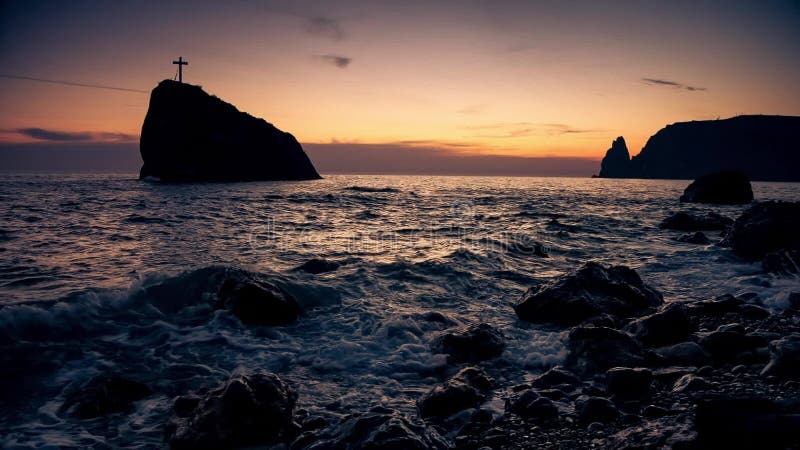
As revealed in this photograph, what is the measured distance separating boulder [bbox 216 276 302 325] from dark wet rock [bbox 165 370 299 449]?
10.1 ft

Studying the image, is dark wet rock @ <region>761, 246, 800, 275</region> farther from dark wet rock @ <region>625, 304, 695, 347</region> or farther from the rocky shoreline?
dark wet rock @ <region>625, 304, 695, 347</region>

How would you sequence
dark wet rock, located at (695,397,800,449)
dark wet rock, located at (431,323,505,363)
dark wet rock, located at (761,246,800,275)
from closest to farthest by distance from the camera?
dark wet rock, located at (695,397,800,449) < dark wet rock, located at (431,323,505,363) < dark wet rock, located at (761,246,800,275)

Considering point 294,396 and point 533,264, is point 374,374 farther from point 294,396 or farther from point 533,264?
point 533,264

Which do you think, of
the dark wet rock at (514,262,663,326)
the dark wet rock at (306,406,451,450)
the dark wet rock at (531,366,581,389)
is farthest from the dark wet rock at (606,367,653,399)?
the dark wet rock at (514,262,663,326)

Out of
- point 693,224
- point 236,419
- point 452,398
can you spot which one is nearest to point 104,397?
point 236,419

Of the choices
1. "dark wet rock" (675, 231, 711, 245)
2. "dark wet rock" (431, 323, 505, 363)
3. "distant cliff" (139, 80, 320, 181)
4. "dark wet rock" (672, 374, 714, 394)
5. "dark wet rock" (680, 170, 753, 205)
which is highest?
"distant cliff" (139, 80, 320, 181)

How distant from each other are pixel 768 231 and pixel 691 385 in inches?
471

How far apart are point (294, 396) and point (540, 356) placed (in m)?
3.34

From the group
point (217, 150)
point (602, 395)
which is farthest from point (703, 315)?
point (217, 150)

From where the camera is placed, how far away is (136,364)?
18.8 feet

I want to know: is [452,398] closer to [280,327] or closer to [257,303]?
[280,327]

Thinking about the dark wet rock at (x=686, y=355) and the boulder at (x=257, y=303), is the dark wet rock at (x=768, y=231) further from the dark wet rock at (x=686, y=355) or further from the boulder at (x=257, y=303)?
the boulder at (x=257, y=303)

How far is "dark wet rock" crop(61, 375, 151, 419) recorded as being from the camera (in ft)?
14.7

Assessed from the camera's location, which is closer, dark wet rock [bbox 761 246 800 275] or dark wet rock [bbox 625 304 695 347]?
dark wet rock [bbox 625 304 695 347]
